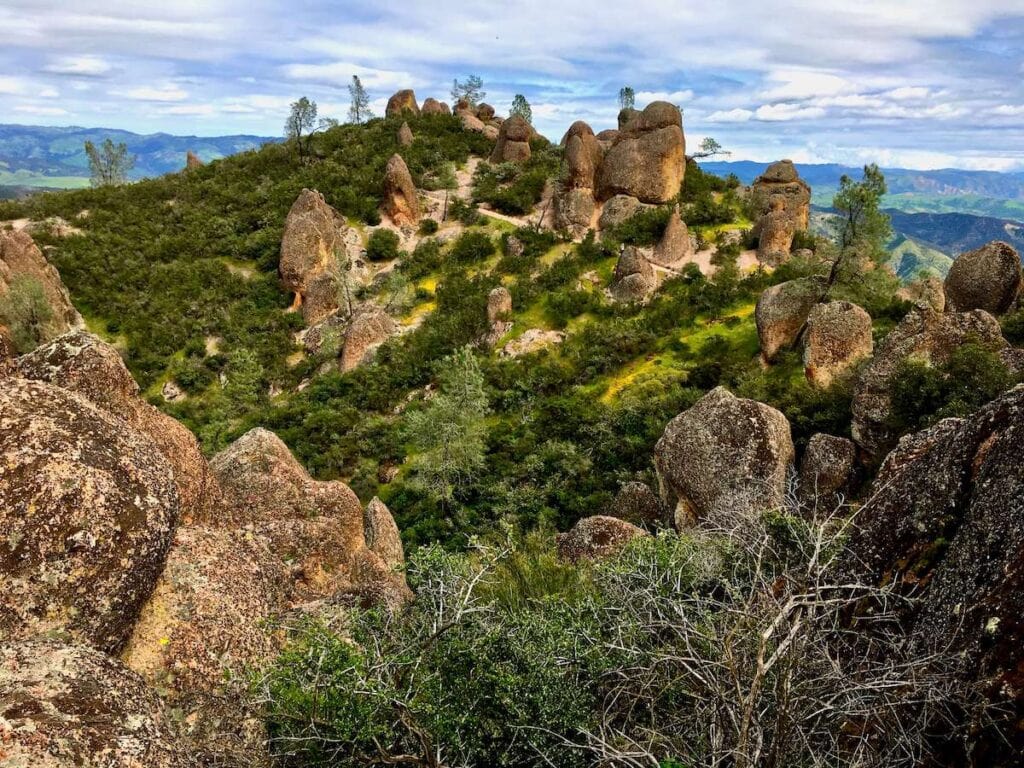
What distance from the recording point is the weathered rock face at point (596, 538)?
77.5 ft

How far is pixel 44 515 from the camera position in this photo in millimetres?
9164

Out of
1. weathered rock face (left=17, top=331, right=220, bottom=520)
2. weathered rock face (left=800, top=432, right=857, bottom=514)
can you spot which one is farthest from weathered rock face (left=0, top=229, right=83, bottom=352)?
weathered rock face (left=800, top=432, right=857, bottom=514)

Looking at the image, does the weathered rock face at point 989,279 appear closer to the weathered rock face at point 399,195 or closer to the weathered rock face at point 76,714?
the weathered rock face at point 76,714

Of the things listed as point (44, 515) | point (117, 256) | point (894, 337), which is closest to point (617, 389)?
point (894, 337)

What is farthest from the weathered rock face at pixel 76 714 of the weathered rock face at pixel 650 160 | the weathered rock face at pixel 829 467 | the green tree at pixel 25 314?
the weathered rock face at pixel 650 160

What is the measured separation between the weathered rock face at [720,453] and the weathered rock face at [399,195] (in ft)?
144

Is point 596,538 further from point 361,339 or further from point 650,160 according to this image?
point 650,160

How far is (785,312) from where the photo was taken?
34.7m

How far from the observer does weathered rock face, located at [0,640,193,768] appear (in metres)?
6.49

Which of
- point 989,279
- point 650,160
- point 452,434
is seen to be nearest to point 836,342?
point 989,279

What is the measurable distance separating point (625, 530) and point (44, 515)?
1933 centimetres

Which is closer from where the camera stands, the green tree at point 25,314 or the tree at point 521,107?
the green tree at point 25,314

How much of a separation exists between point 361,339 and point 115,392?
33.9 meters

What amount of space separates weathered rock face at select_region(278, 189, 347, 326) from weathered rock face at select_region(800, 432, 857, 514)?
40936mm
